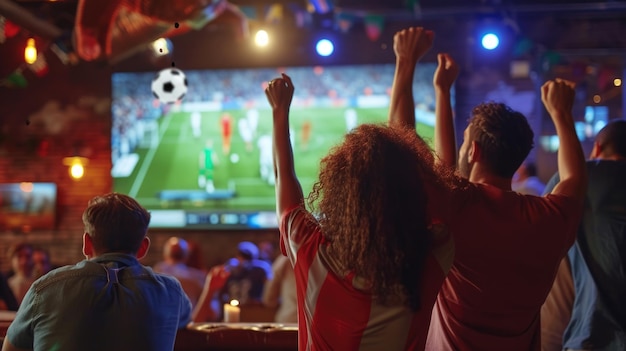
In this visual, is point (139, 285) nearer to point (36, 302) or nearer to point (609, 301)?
point (36, 302)

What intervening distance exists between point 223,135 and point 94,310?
17.6 feet

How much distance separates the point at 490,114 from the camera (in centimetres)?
194

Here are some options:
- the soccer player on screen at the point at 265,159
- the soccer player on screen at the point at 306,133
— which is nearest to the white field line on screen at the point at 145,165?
the soccer player on screen at the point at 265,159

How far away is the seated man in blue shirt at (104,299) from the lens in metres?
1.85

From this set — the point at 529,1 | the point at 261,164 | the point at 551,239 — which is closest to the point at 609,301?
the point at 551,239

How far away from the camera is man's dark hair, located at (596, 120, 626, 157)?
2301 millimetres

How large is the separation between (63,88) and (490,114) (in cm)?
654

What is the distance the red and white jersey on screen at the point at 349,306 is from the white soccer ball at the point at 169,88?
3458mm

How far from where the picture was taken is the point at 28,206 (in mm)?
7590

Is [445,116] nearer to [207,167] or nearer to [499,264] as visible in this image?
[499,264]

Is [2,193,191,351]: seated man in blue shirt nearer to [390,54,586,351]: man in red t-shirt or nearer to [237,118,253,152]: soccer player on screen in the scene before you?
[390,54,586,351]: man in red t-shirt

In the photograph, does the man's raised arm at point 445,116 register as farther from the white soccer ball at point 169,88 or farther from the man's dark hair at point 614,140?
the white soccer ball at point 169,88

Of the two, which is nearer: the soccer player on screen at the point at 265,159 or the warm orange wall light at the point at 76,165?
the soccer player on screen at the point at 265,159

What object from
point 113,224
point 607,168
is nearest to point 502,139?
point 607,168
